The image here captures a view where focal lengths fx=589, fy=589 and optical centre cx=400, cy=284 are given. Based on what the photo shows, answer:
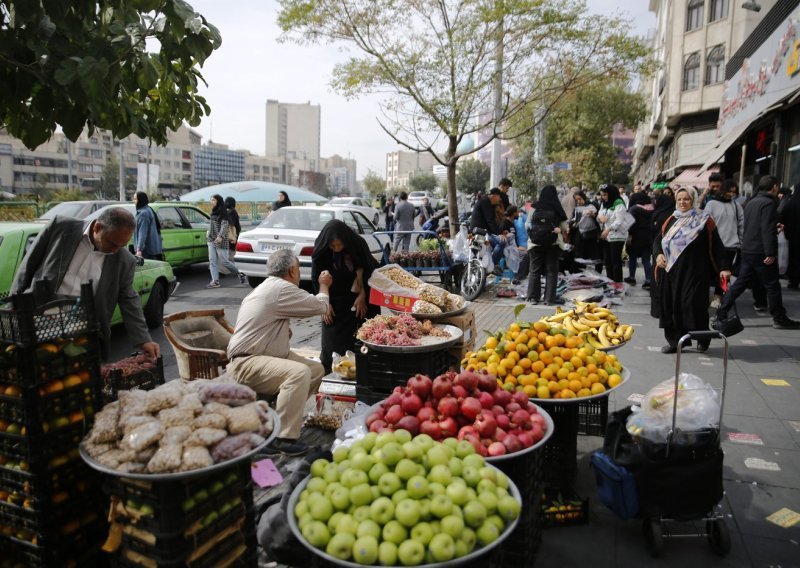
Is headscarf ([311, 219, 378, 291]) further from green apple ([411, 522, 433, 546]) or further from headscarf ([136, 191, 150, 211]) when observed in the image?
headscarf ([136, 191, 150, 211])

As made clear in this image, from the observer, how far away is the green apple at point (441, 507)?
7.45 ft

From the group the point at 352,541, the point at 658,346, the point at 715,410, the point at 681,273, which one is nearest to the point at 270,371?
the point at 352,541

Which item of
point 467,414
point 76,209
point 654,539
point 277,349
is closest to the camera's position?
point 467,414

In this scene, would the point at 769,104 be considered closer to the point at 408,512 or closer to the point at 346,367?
the point at 346,367

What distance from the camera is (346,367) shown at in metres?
5.53

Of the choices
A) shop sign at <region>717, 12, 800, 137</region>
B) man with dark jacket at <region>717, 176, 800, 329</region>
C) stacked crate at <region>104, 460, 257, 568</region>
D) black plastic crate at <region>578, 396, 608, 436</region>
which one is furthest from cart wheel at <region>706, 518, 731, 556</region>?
shop sign at <region>717, 12, 800, 137</region>

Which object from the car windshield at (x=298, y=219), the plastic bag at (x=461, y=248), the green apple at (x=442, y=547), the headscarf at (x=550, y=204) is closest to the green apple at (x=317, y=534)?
the green apple at (x=442, y=547)

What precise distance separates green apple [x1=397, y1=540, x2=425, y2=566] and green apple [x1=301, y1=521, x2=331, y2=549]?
1.02 feet

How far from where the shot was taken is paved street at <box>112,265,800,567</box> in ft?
11.0

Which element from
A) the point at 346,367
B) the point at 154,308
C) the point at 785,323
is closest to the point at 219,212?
the point at 154,308

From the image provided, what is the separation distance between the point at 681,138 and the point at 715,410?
3518 centimetres

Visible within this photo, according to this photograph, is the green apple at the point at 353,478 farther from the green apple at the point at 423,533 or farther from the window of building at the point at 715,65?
the window of building at the point at 715,65

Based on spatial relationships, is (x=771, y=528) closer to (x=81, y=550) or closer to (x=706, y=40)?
(x=81, y=550)

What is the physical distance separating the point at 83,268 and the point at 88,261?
58 millimetres
